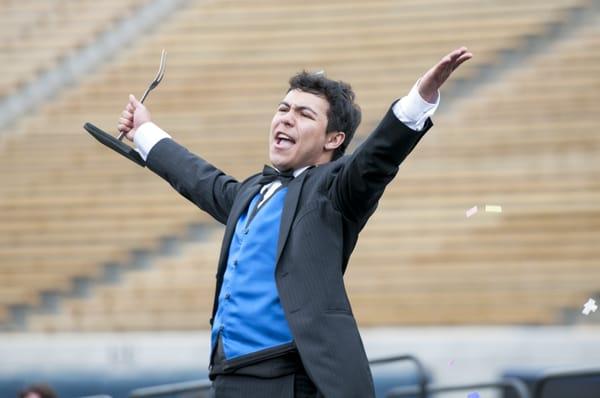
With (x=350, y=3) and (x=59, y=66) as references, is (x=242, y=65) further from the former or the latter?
(x=59, y=66)

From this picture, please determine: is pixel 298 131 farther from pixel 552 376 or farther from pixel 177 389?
pixel 177 389

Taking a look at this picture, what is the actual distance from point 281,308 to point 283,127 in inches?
16.6

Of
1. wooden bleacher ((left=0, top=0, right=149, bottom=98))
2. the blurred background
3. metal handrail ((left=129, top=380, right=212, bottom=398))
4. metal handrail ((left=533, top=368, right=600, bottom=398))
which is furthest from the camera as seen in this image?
wooden bleacher ((left=0, top=0, right=149, bottom=98))

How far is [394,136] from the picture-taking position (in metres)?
2.38

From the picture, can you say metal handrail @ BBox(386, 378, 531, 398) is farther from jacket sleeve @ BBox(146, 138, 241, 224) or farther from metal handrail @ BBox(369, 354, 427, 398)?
jacket sleeve @ BBox(146, 138, 241, 224)

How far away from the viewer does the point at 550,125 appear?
8.36m

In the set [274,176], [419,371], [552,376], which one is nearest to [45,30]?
[419,371]

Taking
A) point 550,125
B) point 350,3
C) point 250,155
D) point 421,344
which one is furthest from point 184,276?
point 350,3

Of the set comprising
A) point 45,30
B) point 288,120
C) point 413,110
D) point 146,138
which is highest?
point 45,30

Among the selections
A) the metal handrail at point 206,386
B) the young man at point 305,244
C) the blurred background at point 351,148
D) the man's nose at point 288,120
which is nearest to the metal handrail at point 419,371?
the metal handrail at point 206,386

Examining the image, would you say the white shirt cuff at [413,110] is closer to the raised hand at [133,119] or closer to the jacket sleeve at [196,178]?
the jacket sleeve at [196,178]

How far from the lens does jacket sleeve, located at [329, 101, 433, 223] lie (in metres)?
2.38

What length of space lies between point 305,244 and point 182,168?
575 mm

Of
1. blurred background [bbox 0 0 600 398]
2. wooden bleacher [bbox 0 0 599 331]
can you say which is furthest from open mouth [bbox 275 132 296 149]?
wooden bleacher [bbox 0 0 599 331]
